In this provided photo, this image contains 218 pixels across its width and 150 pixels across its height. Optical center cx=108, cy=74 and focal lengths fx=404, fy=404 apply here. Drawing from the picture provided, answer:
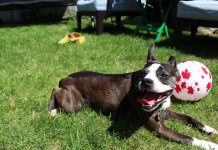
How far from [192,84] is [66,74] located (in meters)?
2.29

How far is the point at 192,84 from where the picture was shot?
5.13 meters

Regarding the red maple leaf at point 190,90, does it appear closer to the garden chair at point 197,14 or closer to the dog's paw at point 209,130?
the dog's paw at point 209,130

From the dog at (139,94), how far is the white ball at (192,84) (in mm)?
558

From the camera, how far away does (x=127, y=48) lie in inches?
335

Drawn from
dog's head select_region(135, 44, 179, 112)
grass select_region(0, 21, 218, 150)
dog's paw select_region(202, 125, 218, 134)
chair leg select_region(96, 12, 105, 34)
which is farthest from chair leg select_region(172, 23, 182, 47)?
dog's head select_region(135, 44, 179, 112)

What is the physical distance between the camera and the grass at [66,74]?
13.5ft

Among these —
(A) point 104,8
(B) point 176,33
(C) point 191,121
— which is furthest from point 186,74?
(A) point 104,8

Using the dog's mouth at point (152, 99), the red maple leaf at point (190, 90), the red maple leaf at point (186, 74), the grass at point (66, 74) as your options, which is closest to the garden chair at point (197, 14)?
the grass at point (66, 74)

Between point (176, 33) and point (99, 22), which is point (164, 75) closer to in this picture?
point (176, 33)

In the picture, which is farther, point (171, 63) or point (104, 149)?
point (171, 63)

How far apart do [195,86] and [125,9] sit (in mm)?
6618

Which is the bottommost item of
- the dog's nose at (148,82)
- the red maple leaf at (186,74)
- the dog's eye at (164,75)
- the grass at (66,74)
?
the grass at (66,74)

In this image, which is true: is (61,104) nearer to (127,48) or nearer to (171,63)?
(171,63)

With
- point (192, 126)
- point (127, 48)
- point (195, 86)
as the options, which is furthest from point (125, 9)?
point (192, 126)
